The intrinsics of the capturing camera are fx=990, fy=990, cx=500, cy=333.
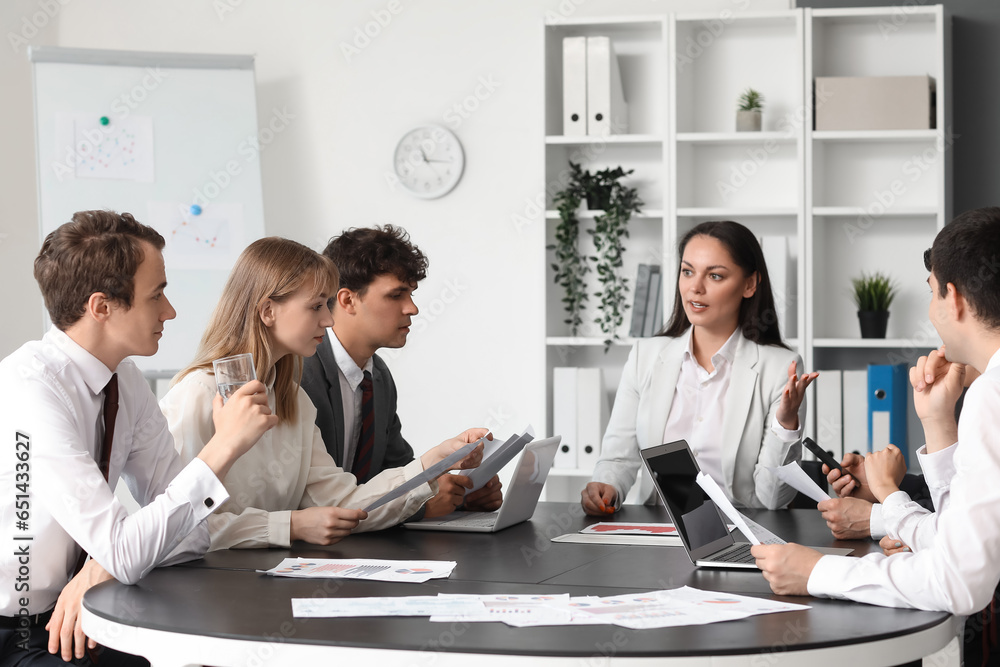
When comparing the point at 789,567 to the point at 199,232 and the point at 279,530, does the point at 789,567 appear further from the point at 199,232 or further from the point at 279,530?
the point at 199,232

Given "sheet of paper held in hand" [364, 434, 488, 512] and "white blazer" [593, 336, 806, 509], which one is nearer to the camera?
"sheet of paper held in hand" [364, 434, 488, 512]

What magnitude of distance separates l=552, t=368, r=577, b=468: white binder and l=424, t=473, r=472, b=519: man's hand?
1.62 metres

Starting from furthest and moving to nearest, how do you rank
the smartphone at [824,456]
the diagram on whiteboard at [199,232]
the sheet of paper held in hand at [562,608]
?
the diagram on whiteboard at [199,232] → the smartphone at [824,456] → the sheet of paper held in hand at [562,608]

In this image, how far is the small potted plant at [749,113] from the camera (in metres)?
3.87

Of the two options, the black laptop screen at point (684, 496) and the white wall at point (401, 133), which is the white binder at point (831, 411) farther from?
the black laptop screen at point (684, 496)

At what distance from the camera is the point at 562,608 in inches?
54.9

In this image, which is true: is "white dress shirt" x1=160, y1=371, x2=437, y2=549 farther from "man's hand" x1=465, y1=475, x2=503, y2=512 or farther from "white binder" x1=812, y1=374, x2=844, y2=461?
"white binder" x1=812, y1=374, x2=844, y2=461

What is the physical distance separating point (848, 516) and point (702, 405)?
78cm

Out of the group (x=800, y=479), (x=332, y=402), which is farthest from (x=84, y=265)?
(x=800, y=479)

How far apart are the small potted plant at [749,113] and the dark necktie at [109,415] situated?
2809 millimetres

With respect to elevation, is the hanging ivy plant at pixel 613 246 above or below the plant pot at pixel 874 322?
above

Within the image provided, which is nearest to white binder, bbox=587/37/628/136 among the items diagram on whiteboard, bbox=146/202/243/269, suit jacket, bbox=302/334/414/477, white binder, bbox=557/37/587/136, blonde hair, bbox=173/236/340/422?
white binder, bbox=557/37/587/136

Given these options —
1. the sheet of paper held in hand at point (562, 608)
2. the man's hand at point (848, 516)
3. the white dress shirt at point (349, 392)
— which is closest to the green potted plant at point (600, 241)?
the white dress shirt at point (349, 392)

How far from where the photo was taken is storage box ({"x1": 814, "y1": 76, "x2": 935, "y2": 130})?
3713 millimetres
